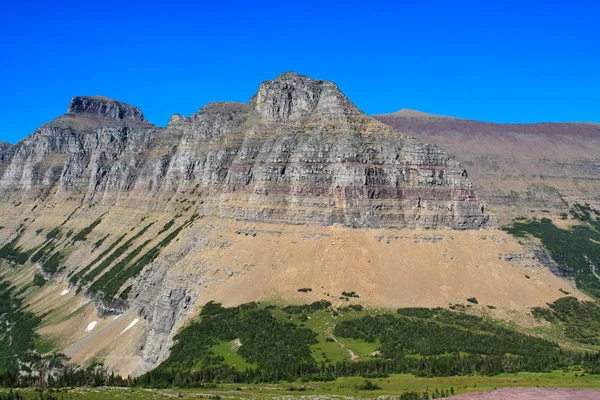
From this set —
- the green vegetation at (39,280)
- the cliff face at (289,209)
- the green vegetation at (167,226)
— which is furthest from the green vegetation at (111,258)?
the green vegetation at (39,280)

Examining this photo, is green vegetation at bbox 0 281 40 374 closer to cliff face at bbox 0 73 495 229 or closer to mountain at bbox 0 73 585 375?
mountain at bbox 0 73 585 375

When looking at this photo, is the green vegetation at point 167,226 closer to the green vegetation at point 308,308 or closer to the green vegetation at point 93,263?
the green vegetation at point 93,263

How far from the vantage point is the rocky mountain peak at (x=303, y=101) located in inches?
5566

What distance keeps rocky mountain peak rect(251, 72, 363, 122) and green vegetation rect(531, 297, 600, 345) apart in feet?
197

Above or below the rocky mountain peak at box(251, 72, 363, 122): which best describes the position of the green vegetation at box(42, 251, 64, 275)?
below

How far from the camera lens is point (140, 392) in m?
78.0

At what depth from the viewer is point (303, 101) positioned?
481ft

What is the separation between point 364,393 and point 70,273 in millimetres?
129575

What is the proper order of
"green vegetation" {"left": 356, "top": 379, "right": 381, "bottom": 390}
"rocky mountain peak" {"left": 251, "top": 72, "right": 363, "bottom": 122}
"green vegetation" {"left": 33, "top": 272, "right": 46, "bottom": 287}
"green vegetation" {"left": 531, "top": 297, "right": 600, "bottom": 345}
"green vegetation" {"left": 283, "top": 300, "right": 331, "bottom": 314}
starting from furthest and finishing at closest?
"green vegetation" {"left": 33, "top": 272, "right": 46, "bottom": 287} → "rocky mountain peak" {"left": 251, "top": 72, "right": 363, "bottom": 122} → "green vegetation" {"left": 283, "top": 300, "right": 331, "bottom": 314} → "green vegetation" {"left": 531, "top": 297, "right": 600, "bottom": 345} → "green vegetation" {"left": 356, "top": 379, "right": 381, "bottom": 390}

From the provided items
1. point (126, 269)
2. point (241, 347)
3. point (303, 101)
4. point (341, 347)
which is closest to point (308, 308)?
point (341, 347)

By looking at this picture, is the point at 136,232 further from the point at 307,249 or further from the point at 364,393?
the point at 364,393

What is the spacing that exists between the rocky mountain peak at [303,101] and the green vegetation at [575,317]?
197 ft

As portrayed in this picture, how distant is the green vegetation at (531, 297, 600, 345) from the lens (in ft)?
348

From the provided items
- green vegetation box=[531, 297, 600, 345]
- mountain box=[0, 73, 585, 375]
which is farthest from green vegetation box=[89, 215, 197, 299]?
green vegetation box=[531, 297, 600, 345]
